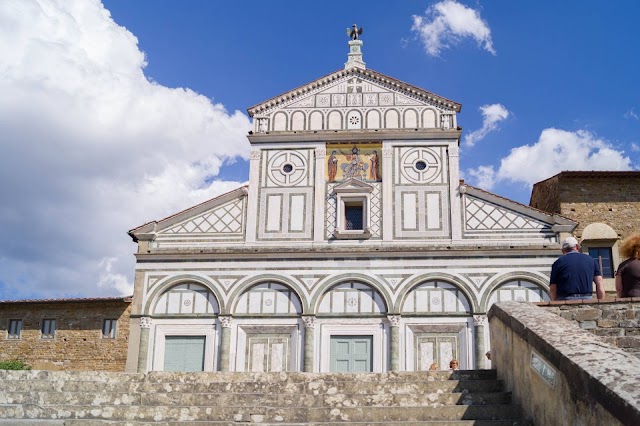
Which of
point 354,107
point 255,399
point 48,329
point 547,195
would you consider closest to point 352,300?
point 354,107

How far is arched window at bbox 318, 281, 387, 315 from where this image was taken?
23.8m

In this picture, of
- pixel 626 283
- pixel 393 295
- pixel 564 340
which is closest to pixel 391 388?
pixel 564 340

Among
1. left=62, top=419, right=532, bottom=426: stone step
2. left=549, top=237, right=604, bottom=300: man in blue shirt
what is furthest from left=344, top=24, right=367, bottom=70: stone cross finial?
left=62, top=419, right=532, bottom=426: stone step

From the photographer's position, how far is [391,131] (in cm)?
2612

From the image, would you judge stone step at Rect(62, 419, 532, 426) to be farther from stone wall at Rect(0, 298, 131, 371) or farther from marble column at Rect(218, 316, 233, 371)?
stone wall at Rect(0, 298, 131, 371)

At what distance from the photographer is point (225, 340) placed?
23688 millimetres

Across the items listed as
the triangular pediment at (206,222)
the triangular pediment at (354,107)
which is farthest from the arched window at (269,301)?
the triangular pediment at (354,107)

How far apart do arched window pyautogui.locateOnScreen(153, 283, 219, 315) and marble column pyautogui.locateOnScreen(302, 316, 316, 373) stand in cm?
314

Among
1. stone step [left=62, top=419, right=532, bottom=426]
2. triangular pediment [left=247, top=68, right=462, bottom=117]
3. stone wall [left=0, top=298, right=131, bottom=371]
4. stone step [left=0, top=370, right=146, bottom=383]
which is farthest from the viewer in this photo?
triangular pediment [left=247, top=68, right=462, bottom=117]

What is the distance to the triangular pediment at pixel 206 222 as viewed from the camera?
→ 25.2m

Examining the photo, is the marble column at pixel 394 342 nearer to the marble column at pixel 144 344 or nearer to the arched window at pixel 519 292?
the arched window at pixel 519 292

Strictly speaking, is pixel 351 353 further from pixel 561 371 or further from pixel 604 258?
pixel 561 371

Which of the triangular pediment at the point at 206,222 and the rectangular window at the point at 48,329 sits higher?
the triangular pediment at the point at 206,222

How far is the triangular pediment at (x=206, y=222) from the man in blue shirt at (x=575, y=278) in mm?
16014
